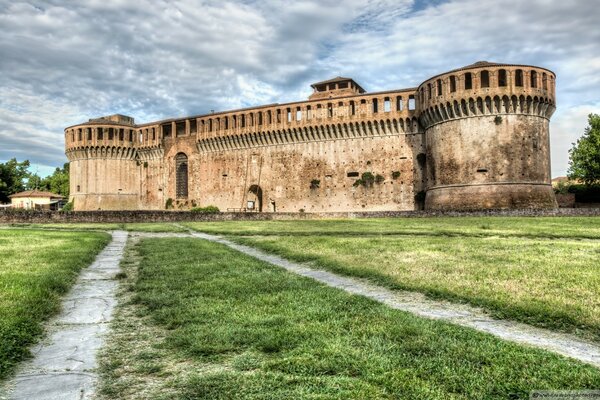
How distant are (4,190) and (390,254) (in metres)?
62.3

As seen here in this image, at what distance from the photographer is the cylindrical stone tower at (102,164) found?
48.8m

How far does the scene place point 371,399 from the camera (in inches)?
98.4

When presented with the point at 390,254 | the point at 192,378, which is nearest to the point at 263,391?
the point at 192,378

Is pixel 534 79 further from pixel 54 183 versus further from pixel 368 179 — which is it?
pixel 54 183

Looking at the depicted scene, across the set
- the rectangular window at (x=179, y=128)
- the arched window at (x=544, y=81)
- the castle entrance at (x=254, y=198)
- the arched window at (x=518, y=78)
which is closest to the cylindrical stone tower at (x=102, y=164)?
the rectangular window at (x=179, y=128)

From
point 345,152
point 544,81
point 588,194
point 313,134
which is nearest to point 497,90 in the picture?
point 544,81

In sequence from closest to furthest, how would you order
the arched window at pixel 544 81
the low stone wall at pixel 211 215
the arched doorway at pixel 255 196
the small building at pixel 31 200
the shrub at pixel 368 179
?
the low stone wall at pixel 211 215, the arched window at pixel 544 81, the shrub at pixel 368 179, the arched doorway at pixel 255 196, the small building at pixel 31 200

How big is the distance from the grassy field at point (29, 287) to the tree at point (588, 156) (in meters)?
42.8

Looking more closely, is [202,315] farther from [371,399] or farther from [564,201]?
[564,201]

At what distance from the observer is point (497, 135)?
100ft

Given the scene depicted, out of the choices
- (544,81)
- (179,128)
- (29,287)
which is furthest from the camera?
(179,128)

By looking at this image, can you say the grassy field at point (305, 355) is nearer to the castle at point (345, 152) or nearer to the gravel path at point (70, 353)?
the gravel path at point (70, 353)

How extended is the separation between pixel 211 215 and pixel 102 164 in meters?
24.6

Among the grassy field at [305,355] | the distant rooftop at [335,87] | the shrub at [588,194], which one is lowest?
the grassy field at [305,355]
